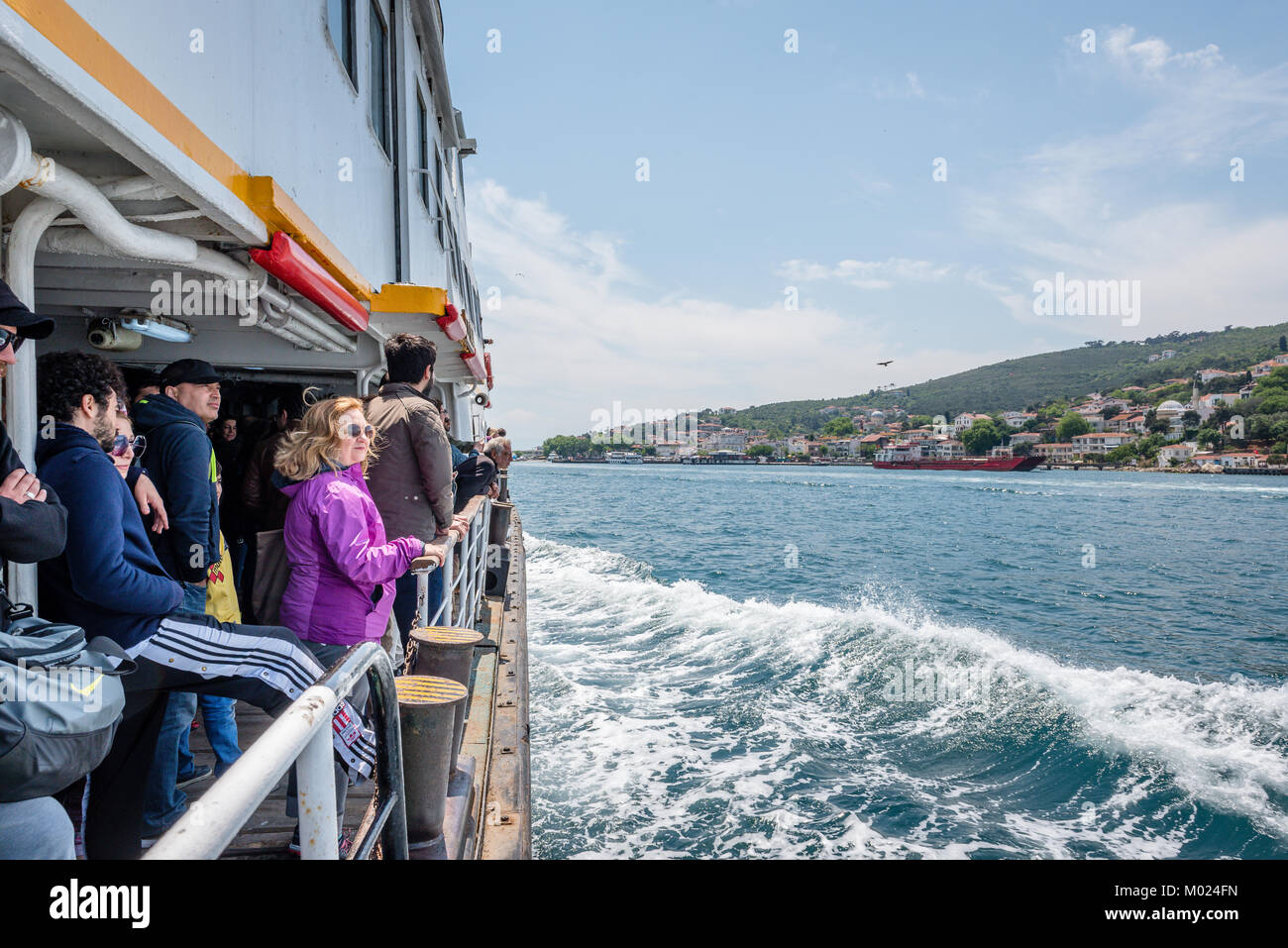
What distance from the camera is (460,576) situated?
5.15m

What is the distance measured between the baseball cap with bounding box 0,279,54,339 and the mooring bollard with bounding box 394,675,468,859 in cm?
147

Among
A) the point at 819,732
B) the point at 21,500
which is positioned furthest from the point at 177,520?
the point at 819,732

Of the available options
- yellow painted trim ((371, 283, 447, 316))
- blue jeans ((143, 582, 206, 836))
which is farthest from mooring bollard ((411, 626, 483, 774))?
yellow painted trim ((371, 283, 447, 316))

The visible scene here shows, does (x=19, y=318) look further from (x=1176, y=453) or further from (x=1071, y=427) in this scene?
(x=1071, y=427)

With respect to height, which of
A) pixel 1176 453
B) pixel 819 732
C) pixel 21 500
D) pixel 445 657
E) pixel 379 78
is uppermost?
pixel 379 78

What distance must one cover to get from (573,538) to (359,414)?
80.5 ft

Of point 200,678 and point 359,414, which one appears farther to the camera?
point 359,414

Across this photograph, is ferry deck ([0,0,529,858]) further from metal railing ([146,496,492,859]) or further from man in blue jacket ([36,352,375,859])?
man in blue jacket ([36,352,375,859])

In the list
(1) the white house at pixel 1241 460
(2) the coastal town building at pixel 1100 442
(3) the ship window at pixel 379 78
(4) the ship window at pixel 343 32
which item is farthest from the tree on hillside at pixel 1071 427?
(4) the ship window at pixel 343 32

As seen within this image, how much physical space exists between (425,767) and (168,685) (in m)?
0.86

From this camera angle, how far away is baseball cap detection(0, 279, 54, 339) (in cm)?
173

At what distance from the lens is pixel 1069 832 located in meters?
6.39
